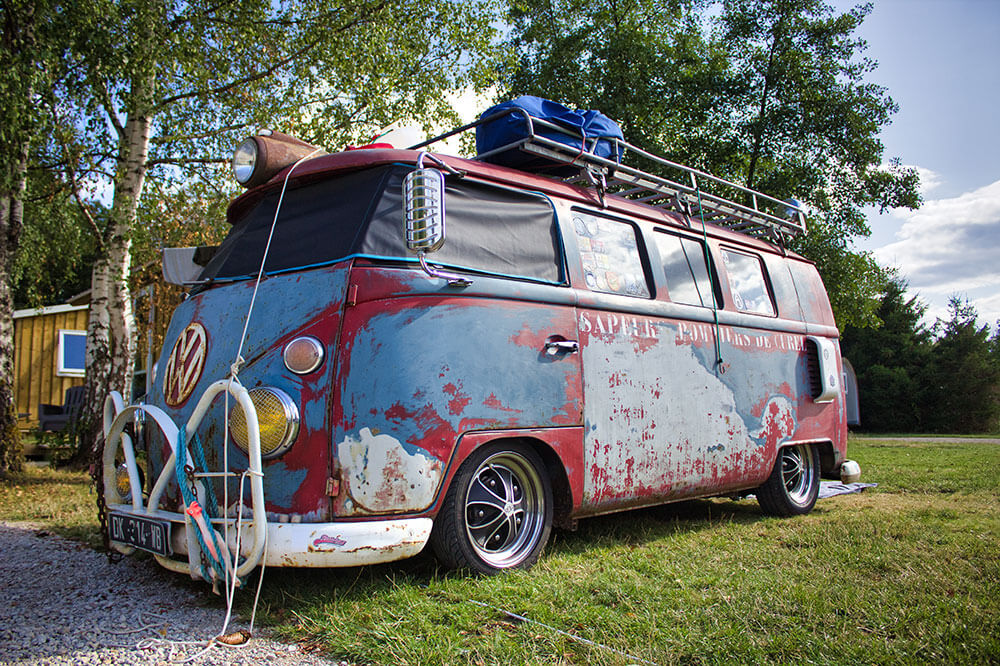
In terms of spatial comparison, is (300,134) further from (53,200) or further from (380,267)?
(380,267)

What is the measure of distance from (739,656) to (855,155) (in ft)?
51.1

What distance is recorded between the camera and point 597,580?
3922 mm

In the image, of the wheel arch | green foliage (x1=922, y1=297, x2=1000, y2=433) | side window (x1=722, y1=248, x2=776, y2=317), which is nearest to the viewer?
the wheel arch

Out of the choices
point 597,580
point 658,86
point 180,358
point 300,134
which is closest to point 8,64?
point 300,134

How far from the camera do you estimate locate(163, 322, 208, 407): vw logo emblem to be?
4.02 metres

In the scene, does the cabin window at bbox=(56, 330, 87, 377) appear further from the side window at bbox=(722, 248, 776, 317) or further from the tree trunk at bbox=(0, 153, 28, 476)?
the side window at bbox=(722, 248, 776, 317)

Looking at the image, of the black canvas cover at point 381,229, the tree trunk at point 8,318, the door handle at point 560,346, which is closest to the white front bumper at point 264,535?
→ the black canvas cover at point 381,229

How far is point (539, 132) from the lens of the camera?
16.7 ft

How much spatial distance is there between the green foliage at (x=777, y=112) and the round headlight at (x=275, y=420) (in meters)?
14.0

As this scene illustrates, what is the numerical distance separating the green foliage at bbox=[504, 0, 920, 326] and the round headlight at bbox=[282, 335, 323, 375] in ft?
45.2

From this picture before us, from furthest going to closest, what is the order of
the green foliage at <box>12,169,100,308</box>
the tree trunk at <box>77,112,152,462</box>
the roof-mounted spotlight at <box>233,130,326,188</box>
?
the green foliage at <box>12,169,100,308</box> → the tree trunk at <box>77,112,152,462</box> → the roof-mounted spotlight at <box>233,130,326,188</box>

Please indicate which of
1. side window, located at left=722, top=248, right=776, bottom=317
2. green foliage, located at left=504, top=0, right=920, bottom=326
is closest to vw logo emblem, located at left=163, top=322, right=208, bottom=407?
side window, located at left=722, top=248, right=776, bottom=317

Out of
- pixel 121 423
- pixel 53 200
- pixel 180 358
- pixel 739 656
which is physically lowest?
pixel 739 656

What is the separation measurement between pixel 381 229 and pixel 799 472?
15.5 ft
